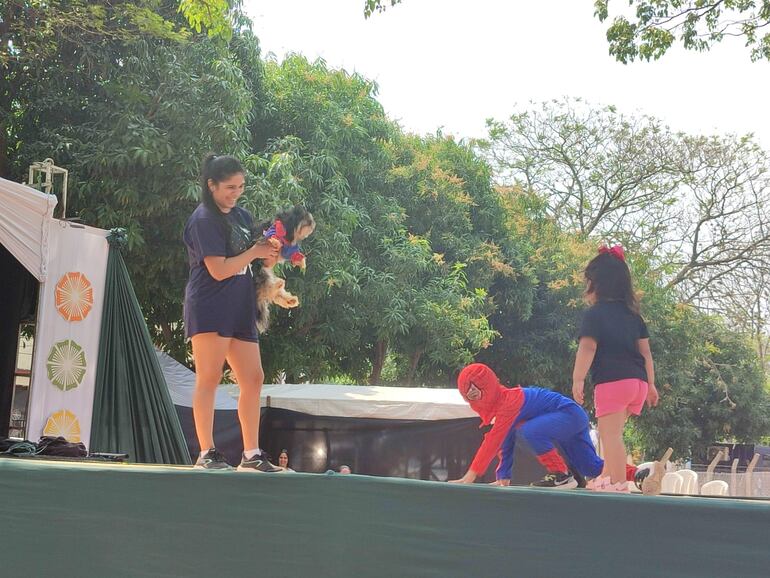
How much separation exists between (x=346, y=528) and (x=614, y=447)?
5.23 feet

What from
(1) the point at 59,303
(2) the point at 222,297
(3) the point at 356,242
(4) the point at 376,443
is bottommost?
(4) the point at 376,443

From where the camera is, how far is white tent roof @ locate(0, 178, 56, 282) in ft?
20.6

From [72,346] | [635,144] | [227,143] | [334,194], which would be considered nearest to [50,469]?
[72,346]

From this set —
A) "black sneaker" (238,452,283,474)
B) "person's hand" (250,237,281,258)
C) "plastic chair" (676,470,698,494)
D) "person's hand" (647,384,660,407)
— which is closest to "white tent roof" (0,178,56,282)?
"person's hand" (250,237,281,258)

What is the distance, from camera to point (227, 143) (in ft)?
40.3

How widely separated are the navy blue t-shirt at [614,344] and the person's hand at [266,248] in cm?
128

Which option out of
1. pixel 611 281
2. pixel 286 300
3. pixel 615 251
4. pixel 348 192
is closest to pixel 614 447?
pixel 611 281

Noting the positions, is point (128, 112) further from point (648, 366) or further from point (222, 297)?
point (648, 366)

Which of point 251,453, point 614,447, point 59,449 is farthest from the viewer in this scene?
point 59,449

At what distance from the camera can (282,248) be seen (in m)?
3.44

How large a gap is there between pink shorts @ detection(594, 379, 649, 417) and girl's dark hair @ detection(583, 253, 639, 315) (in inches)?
12.2

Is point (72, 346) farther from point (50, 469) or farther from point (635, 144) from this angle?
point (635, 144)

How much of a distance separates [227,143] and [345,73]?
253 inches

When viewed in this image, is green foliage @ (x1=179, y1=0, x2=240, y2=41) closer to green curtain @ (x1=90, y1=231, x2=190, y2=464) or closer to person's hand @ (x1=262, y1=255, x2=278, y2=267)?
green curtain @ (x1=90, y1=231, x2=190, y2=464)
